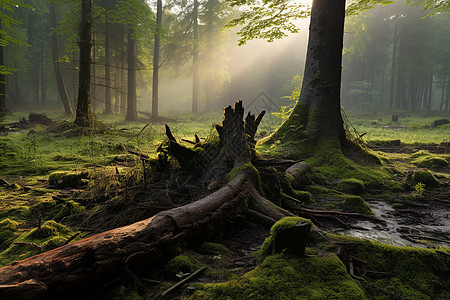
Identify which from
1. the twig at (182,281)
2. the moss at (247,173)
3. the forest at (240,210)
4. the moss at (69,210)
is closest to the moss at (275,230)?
the forest at (240,210)

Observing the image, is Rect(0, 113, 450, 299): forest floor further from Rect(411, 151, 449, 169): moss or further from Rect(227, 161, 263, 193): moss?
Rect(411, 151, 449, 169): moss

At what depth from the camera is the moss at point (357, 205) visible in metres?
3.99

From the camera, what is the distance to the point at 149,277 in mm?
1940

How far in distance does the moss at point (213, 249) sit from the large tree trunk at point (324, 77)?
5.16m

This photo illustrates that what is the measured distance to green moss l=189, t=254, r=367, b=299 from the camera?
1.70 meters

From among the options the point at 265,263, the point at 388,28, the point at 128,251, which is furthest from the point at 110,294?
the point at 388,28

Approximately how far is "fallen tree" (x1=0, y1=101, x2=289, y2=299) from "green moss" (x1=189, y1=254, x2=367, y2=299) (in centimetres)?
55

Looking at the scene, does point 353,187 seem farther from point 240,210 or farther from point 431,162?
point 431,162

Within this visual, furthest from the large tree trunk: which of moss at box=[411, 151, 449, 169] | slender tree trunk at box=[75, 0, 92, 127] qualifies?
slender tree trunk at box=[75, 0, 92, 127]

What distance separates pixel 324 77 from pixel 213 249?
20.7 feet

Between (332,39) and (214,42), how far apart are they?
22.0 m

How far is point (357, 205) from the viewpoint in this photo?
4.11 meters

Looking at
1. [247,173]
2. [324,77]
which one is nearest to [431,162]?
[324,77]

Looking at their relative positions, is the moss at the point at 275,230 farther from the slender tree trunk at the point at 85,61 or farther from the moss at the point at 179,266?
the slender tree trunk at the point at 85,61
